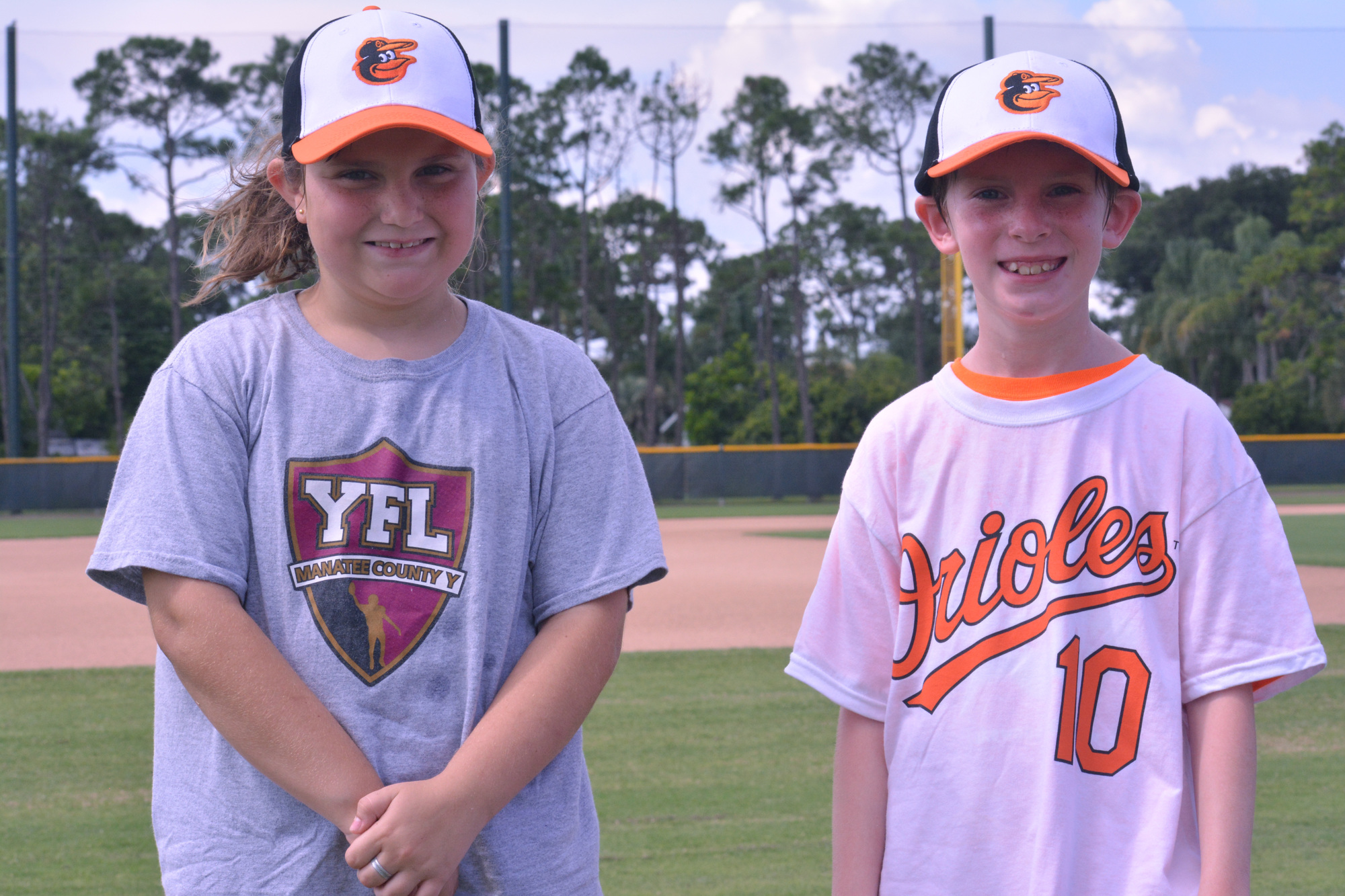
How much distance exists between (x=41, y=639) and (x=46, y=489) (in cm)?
1409

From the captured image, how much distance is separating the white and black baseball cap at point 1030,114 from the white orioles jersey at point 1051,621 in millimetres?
262

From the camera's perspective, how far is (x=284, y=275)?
5.47 ft

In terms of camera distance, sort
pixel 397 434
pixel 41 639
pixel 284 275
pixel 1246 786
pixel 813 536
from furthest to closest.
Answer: pixel 813 536
pixel 41 639
pixel 284 275
pixel 397 434
pixel 1246 786

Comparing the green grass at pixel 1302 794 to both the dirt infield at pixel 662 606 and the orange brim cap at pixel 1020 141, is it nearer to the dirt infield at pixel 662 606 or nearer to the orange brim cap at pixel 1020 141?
the orange brim cap at pixel 1020 141

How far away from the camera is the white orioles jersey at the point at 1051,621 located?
1.34 metres

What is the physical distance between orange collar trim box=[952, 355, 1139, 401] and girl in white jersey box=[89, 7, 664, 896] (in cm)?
44

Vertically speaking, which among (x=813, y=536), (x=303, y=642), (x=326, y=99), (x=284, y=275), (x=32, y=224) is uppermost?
(x=32, y=224)

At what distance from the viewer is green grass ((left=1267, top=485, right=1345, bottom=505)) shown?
21797 millimetres

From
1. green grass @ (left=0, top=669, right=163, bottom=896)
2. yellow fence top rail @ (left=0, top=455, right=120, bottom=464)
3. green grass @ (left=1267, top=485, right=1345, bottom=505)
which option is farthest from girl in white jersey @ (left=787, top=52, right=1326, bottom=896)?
yellow fence top rail @ (left=0, top=455, right=120, bottom=464)

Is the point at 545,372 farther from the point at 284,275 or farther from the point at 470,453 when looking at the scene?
the point at 284,275

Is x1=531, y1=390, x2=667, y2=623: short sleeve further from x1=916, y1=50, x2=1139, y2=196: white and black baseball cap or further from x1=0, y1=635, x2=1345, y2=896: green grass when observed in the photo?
x1=0, y1=635, x2=1345, y2=896: green grass

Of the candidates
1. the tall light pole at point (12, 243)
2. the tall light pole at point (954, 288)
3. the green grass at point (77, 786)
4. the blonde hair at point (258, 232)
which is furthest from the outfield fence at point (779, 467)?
the blonde hair at point (258, 232)

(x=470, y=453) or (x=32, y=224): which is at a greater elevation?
(x=32, y=224)

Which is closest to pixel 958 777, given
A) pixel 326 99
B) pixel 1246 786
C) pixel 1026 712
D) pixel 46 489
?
pixel 1026 712
